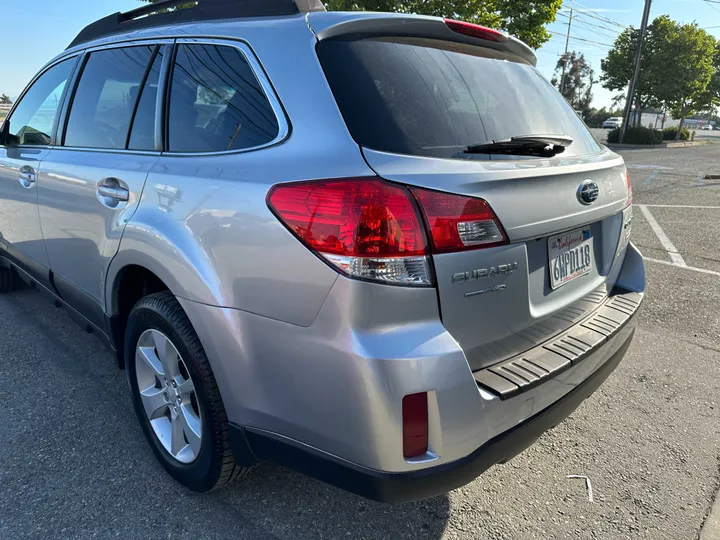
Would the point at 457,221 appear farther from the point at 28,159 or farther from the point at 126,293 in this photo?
the point at 28,159

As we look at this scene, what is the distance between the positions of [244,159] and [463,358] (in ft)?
3.17

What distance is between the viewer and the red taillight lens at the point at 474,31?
6.98 ft

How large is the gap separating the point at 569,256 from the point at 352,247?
979 millimetres

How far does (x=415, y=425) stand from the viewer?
1.55 meters

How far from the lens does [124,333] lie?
8.39 feet

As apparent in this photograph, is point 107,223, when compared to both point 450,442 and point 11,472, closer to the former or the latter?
point 11,472

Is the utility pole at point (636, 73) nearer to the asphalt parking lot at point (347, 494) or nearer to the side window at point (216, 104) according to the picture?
the asphalt parking lot at point (347, 494)

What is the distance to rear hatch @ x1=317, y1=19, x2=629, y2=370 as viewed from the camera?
5.34 ft

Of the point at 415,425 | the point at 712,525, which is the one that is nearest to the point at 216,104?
the point at 415,425

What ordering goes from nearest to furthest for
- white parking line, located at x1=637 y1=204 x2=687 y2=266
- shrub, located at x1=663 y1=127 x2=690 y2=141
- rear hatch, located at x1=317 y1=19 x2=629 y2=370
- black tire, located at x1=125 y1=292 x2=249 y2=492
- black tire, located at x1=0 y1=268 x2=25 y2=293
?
rear hatch, located at x1=317 y1=19 x2=629 y2=370
black tire, located at x1=125 y1=292 x2=249 y2=492
black tire, located at x1=0 y1=268 x2=25 y2=293
white parking line, located at x1=637 y1=204 x2=687 y2=266
shrub, located at x1=663 y1=127 x2=690 y2=141

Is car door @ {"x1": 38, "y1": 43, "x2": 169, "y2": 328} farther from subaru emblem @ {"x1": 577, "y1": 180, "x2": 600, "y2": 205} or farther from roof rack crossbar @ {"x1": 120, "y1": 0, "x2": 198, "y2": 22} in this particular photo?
subaru emblem @ {"x1": 577, "y1": 180, "x2": 600, "y2": 205}

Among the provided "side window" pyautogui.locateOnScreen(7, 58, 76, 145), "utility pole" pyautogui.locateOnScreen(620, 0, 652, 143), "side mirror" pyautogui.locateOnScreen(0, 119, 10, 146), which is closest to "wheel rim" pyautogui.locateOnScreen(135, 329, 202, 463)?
"side window" pyautogui.locateOnScreen(7, 58, 76, 145)

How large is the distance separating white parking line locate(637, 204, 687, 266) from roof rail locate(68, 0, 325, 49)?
512 cm

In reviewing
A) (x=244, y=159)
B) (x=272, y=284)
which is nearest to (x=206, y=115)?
(x=244, y=159)
